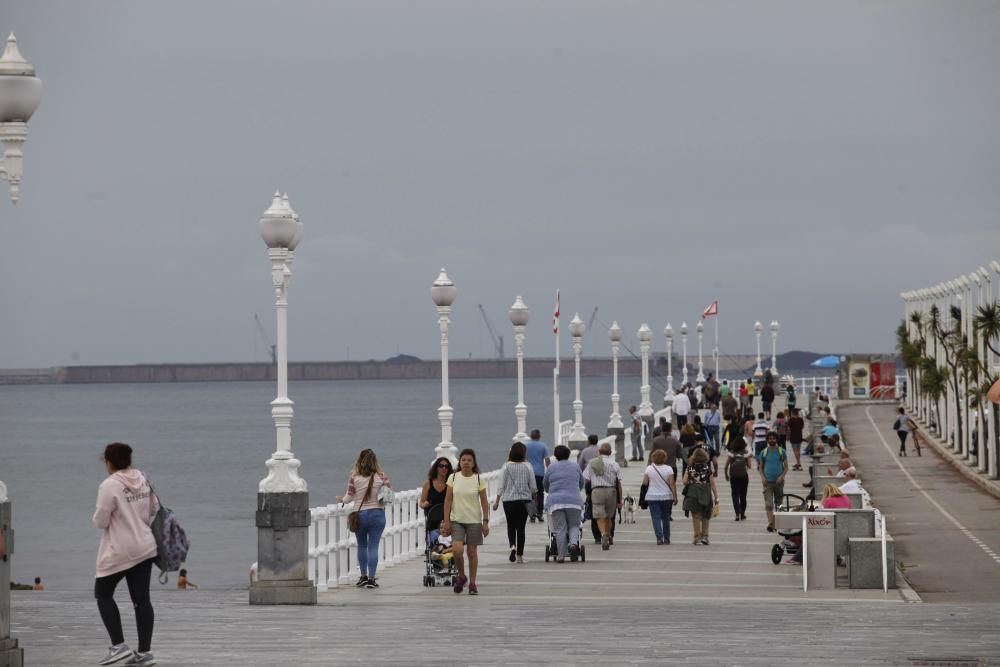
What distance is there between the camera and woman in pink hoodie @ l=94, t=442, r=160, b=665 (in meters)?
12.1

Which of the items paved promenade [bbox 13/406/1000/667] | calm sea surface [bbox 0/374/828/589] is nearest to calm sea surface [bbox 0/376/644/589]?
calm sea surface [bbox 0/374/828/589]

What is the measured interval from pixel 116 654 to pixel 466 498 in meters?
6.95

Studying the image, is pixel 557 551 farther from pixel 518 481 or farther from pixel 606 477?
pixel 606 477

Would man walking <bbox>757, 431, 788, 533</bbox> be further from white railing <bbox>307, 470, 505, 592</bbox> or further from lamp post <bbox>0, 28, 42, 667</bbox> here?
lamp post <bbox>0, 28, 42, 667</bbox>

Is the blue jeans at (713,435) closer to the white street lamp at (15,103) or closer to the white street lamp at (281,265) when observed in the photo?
the white street lamp at (281,265)

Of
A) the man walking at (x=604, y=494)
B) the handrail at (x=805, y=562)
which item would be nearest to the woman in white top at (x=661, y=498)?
the man walking at (x=604, y=494)

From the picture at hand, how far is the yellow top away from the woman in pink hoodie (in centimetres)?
654

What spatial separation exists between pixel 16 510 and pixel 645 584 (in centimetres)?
7441

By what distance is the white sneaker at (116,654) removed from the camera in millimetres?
11953

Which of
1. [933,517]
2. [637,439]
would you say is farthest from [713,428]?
[933,517]

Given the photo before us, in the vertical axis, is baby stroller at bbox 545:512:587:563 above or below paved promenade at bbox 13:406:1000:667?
above

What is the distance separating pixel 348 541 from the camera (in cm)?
2047

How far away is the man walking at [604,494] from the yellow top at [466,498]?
6.17m

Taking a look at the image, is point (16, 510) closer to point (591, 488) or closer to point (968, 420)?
point (968, 420)
